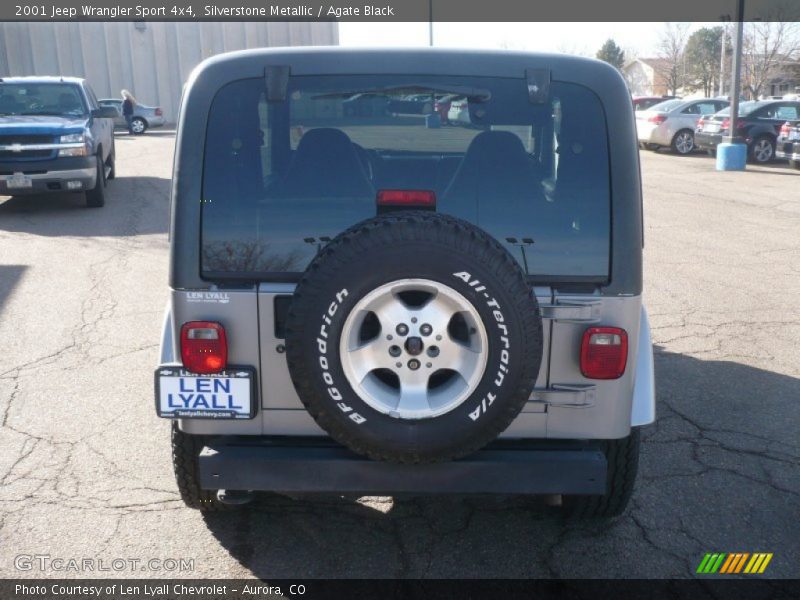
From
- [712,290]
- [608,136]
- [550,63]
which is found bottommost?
[712,290]

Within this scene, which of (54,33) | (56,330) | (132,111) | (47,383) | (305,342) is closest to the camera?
(305,342)

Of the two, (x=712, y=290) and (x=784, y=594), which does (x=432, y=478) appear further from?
(x=712, y=290)

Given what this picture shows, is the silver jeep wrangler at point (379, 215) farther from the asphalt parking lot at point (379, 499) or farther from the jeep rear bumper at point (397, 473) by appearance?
the asphalt parking lot at point (379, 499)

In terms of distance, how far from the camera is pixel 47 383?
5555 millimetres

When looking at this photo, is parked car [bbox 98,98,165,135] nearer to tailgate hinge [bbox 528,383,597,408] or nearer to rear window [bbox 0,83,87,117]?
rear window [bbox 0,83,87,117]

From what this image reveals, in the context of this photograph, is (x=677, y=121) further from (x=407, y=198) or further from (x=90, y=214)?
(x=407, y=198)

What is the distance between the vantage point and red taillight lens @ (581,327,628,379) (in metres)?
3.15

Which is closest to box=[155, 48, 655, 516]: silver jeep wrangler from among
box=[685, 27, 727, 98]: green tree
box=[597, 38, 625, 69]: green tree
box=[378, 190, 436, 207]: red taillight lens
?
box=[378, 190, 436, 207]: red taillight lens

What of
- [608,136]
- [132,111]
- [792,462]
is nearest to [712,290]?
[792,462]

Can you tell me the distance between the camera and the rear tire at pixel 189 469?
3439 millimetres

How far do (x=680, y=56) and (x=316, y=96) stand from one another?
6959 cm

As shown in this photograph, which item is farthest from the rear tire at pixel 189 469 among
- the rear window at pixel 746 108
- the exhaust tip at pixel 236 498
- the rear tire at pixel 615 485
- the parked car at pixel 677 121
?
the parked car at pixel 677 121

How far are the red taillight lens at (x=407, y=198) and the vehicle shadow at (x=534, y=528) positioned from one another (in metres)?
1.11

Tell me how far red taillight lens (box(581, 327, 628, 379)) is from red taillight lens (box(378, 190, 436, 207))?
0.77 meters
